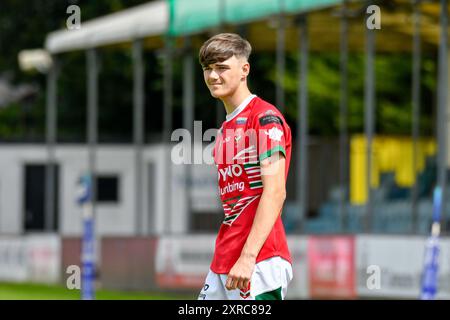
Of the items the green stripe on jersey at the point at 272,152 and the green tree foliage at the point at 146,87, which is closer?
the green stripe on jersey at the point at 272,152

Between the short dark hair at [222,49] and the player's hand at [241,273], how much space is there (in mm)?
886

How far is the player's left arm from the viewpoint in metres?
6.53

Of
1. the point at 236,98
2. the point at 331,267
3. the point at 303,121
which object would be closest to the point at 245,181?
the point at 236,98

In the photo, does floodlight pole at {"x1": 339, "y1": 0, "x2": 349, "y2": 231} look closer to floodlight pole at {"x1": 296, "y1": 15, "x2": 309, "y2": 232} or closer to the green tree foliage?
floodlight pole at {"x1": 296, "y1": 15, "x2": 309, "y2": 232}

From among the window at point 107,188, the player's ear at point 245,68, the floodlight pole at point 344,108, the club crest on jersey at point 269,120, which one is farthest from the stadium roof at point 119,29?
the club crest on jersey at point 269,120

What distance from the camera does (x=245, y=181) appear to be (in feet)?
22.2

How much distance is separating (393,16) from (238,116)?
25270 millimetres

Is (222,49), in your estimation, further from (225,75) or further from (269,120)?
(269,120)

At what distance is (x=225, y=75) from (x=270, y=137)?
13.9 inches

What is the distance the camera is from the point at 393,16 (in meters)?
31.7

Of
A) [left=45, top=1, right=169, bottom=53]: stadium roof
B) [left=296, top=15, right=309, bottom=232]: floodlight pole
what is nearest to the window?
[left=45, top=1, right=169, bottom=53]: stadium roof

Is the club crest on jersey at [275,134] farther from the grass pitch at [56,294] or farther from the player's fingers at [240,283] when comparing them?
the grass pitch at [56,294]

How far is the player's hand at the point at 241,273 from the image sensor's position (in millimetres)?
6520
